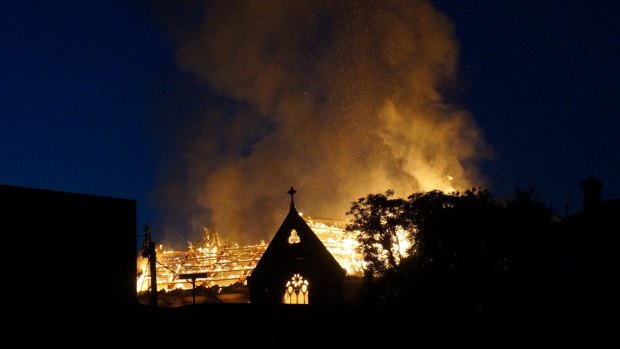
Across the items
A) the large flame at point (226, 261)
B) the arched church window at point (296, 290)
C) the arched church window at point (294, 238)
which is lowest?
the arched church window at point (296, 290)

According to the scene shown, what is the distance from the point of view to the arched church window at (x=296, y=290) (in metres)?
45.9

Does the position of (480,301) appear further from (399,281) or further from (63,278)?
(63,278)

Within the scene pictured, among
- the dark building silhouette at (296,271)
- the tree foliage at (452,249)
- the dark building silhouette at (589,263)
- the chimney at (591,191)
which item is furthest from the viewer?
the dark building silhouette at (296,271)

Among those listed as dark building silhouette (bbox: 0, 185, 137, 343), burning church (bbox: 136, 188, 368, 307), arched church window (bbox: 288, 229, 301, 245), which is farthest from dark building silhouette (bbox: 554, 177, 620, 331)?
dark building silhouette (bbox: 0, 185, 137, 343)

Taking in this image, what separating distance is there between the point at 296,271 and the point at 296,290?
132 cm

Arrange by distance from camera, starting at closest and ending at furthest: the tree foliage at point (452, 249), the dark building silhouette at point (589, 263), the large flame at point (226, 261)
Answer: the dark building silhouette at point (589, 263)
the tree foliage at point (452, 249)
the large flame at point (226, 261)

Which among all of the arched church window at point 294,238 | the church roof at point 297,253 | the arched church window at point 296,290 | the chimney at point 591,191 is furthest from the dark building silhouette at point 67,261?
the chimney at point 591,191

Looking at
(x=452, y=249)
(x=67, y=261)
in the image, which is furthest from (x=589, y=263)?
(x=67, y=261)

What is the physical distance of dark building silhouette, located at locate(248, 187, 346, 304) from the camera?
4419 cm

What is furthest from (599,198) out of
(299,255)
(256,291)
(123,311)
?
(123,311)

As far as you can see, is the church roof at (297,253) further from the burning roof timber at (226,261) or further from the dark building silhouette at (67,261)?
the dark building silhouette at (67,261)

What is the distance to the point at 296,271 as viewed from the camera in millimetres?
46281

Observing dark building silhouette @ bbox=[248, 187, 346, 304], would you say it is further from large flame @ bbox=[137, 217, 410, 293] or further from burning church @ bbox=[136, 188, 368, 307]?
large flame @ bbox=[137, 217, 410, 293]

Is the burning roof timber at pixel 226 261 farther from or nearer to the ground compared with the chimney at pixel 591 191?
nearer to the ground
